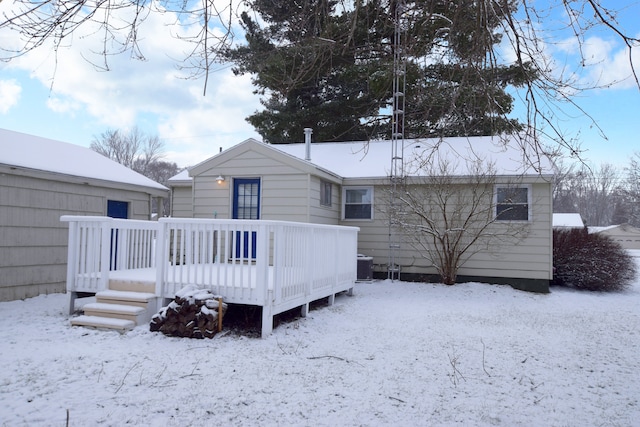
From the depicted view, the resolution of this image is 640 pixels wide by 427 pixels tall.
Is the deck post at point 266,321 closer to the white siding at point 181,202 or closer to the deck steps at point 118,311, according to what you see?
the deck steps at point 118,311

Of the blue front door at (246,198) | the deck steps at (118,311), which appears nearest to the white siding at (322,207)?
the blue front door at (246,198)

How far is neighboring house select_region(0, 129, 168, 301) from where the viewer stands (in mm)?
7203

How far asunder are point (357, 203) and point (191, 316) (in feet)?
22.2

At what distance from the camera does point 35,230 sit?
25.0 feet

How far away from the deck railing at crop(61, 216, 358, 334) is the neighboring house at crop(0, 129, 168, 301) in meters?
1.70

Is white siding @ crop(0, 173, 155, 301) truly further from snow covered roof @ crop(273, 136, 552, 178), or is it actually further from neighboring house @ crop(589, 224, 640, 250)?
neighboring house @ crop(589, 224, 640, 250)

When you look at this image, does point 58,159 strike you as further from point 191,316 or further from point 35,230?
point 191,316

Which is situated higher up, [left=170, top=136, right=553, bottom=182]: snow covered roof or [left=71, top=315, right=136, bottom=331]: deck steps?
[left=170, top=136, right=553, bottom=182]: snow covered roof

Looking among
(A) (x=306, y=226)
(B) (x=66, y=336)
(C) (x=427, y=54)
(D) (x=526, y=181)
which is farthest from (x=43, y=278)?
(D) (x=526, y=181)

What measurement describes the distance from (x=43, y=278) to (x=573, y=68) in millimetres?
8223

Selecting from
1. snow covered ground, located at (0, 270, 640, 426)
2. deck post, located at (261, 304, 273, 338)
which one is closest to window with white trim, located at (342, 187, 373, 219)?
snow covered ground, located at (0, 270, 640, 426)

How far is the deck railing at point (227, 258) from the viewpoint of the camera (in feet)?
18.0

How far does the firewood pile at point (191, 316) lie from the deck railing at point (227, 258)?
0.82 ft

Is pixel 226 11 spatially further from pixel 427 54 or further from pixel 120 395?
pixel 120 395
